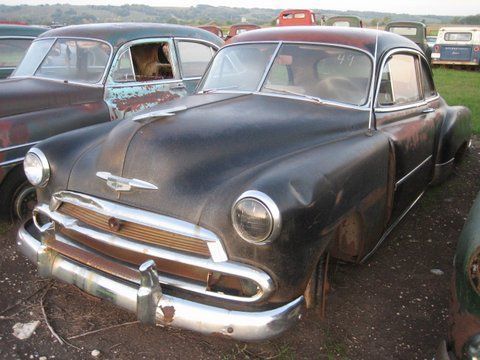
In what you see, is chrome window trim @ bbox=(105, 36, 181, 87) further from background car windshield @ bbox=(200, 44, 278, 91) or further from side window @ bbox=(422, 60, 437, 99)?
side window @ bbox=(422, 60, 437, 99)

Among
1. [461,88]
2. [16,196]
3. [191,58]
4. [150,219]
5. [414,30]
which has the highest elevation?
[191,58]

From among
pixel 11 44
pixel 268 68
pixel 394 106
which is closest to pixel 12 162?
pixel 268 68

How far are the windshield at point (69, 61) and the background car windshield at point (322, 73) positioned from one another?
2.02 meters

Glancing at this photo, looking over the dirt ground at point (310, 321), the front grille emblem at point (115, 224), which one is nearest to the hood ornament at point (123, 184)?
the front grille emblem at point (115, 224)

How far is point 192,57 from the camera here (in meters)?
5.43

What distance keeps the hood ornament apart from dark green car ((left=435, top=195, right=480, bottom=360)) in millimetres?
1443

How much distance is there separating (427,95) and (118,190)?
3013 millimetres

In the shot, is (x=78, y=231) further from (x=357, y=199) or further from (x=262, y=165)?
(x=357, y=199)

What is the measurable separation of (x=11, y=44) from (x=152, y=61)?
2.25 m

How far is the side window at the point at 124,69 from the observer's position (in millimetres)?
4566

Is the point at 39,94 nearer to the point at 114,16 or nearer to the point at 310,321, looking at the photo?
the point at 310,321

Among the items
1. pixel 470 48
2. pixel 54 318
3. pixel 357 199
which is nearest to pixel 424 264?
pixel 357 199

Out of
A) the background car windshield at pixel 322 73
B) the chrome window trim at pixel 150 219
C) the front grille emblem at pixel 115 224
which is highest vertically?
the background car windshield at pixel 322 73

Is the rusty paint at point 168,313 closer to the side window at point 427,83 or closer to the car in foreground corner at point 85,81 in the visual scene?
the car in foreground corner at point 85,81
